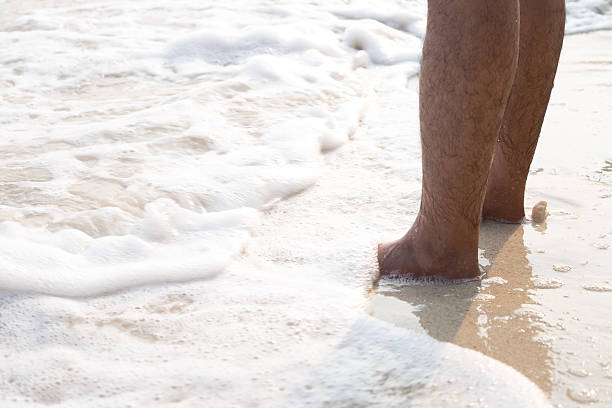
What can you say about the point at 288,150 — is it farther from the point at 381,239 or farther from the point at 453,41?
the point at 453,41

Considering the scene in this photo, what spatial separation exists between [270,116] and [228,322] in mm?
1749

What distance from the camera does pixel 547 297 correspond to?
1504 millimetres

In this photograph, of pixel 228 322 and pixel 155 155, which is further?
pixel 155 155

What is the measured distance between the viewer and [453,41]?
1396 millimetres

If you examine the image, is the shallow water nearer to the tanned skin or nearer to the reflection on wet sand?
the reflection on wet sand

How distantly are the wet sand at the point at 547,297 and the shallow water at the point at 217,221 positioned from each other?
0.07 ft

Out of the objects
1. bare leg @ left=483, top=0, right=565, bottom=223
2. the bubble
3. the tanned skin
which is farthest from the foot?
the bubble

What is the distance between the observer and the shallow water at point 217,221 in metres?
1.28

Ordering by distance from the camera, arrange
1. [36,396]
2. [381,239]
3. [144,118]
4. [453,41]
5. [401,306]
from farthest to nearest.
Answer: [144,118]
[381,239]
[401,306]
[453,41]
[36,396]

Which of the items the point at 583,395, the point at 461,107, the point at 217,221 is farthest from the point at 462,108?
the point at 217,221

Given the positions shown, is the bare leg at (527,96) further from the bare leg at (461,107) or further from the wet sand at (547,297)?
the bare leg at (461,107)

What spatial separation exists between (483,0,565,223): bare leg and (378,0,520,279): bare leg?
369 millimetres

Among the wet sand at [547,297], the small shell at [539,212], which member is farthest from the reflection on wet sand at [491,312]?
the small shell at [539,212]

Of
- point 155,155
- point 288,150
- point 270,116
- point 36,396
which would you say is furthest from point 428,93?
point 270,116
